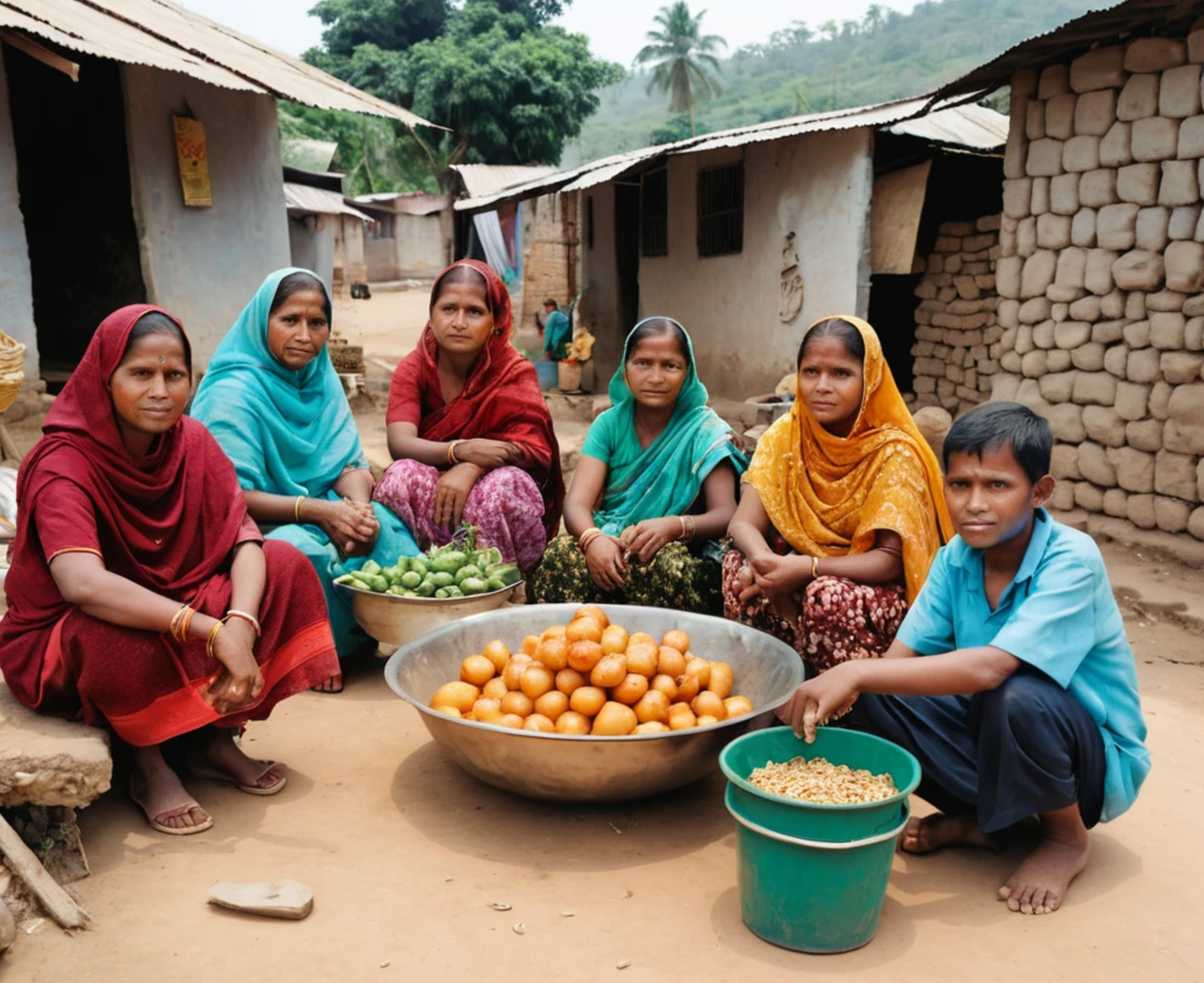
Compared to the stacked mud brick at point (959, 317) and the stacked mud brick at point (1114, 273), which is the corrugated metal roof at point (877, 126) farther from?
the stacked mud brick at point (1114, 273)

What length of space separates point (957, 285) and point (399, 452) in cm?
711

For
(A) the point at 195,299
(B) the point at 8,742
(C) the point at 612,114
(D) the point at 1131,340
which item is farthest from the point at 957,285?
(C) the point at 612,114

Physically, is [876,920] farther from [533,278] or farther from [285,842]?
[533,278]

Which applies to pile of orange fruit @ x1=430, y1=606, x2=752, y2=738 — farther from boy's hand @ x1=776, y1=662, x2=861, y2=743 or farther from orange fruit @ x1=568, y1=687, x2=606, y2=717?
boy's hand @ x1=776, y1=662, x2=861, y2=743

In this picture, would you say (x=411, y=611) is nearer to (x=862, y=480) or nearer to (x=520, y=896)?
(x=520, y=896)

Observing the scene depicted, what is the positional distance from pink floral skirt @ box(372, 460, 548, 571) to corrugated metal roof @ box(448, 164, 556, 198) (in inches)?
687

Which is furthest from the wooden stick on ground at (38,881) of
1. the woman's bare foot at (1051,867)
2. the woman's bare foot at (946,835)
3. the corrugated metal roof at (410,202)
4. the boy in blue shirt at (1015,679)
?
the corrugated metal roof at (410,202)

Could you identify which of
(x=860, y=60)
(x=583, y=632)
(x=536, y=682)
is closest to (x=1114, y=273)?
(x=583, y=632)

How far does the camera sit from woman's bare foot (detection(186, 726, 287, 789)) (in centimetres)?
317

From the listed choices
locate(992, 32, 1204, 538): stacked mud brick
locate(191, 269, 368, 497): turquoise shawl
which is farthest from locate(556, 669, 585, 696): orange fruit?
locate(992, 32, 1204, 538): stacked mud brick

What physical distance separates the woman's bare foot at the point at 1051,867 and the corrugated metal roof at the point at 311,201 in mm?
18796

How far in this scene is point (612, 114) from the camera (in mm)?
112375

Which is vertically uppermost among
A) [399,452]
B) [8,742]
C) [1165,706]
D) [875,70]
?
[875,70]

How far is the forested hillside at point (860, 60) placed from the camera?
66688 millimetres
